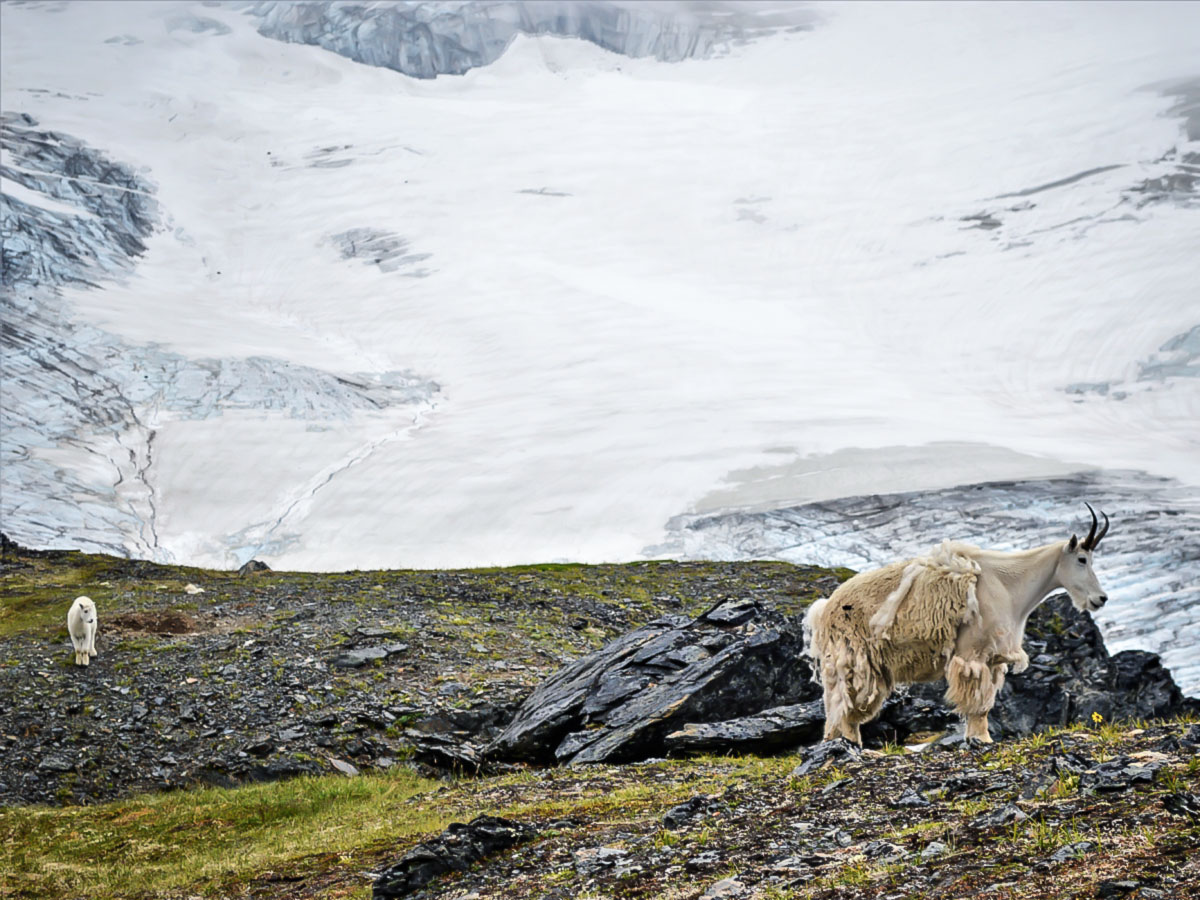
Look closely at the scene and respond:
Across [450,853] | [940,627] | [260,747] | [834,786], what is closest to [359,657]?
[260,747]

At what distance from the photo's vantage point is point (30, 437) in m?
65.7

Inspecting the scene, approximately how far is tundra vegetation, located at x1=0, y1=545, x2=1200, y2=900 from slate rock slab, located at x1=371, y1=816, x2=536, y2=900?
99 millimetres

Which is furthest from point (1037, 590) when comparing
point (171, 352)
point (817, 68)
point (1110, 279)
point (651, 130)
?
point (817, 68)

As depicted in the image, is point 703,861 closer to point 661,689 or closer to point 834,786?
point 834,786

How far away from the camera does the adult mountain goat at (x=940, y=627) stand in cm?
1274

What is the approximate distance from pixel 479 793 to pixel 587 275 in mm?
90408

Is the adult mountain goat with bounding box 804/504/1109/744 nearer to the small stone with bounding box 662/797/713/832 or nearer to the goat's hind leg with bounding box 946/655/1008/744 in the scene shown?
the goat's hind leg with bounding box 946/655/1008/744

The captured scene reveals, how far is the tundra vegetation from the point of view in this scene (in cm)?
667

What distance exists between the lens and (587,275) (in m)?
101

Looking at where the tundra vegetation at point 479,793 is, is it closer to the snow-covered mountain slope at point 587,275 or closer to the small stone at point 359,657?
the small stone at point 359,657

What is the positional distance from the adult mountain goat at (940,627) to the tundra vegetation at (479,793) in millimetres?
1178

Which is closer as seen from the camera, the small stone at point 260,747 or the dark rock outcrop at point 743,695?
the dark rock outcrop at point 743,695

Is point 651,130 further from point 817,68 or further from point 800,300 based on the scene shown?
point 800,300

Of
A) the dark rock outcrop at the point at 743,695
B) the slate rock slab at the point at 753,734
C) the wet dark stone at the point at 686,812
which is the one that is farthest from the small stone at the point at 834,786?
the dark rock outcrop at the point at 743,695
